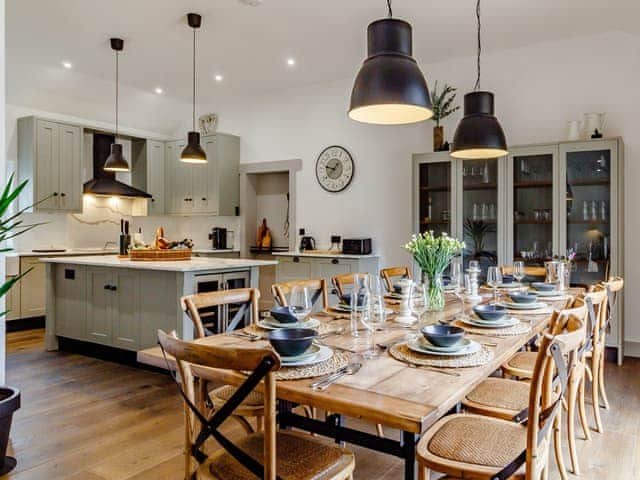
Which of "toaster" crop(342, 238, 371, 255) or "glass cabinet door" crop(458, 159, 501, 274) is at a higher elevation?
"glass cabinet door" crop(458, 159, 501, 274)

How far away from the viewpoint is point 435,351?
1.70m

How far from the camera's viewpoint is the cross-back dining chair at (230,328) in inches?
83.0

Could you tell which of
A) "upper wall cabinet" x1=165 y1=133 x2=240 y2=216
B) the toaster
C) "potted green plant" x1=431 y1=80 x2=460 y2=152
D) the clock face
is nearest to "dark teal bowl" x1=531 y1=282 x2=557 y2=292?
"potted green plant" x1=431 y1=80 x2=460 y2=152

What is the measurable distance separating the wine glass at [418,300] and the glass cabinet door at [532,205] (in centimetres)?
279

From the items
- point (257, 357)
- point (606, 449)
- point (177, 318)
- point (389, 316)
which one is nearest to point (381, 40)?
point (389, 316)

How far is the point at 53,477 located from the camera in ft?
8.00

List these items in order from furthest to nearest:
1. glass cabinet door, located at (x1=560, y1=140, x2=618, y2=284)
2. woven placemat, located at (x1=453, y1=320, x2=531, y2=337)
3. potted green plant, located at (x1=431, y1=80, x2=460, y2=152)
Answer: potted green plant, located at (x1=431, y1=80, x2=460, y2=152), glass cabinet door, located at (x1=560, y1=140, x2=618, y2=284), woven placemat, located at (x1=453, y1=320, x2=531, y2=337)

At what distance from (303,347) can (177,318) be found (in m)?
2.63

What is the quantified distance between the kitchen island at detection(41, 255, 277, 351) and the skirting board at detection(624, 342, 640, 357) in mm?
3543

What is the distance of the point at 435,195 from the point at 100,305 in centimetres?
349

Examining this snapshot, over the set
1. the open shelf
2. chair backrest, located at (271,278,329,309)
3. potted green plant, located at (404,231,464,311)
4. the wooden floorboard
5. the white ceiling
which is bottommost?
the wooden floorboard

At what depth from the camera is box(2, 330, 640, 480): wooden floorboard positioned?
2504mm

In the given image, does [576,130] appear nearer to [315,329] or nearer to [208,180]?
[315,329]

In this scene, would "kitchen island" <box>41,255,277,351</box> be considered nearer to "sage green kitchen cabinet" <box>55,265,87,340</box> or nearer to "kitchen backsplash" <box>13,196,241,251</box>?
"sage green kitchen cabinet" <box>55,265,87,340</box>
